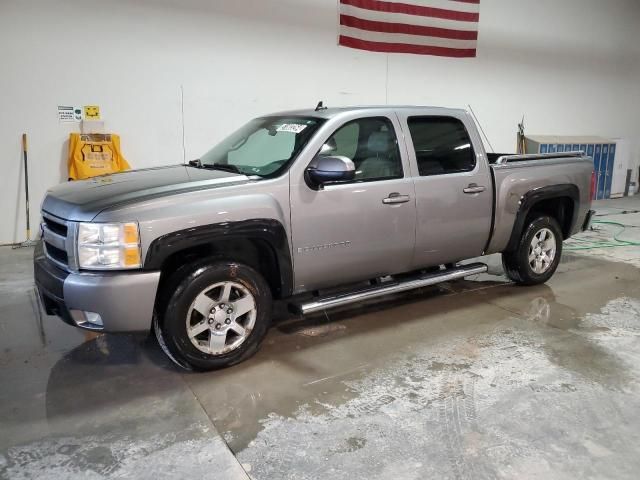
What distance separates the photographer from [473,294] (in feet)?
17.0

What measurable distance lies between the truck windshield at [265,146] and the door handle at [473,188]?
1409mm

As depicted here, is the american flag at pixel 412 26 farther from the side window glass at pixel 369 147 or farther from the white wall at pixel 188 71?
the side window glass at pixel 369 147

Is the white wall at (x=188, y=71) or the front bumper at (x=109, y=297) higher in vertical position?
the white wall at (x=188, y=71)

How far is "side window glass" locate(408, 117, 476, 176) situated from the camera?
4.32 metres

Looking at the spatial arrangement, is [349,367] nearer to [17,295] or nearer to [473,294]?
[473,294]

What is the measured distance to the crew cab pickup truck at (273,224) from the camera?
312 cm

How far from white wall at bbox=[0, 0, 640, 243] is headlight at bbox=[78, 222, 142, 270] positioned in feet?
15.4

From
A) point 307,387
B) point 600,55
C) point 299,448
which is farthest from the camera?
point 600,55

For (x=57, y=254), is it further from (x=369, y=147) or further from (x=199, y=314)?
(x=369, y=147)

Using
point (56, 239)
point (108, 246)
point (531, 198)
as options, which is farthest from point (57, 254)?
point (531, 198)

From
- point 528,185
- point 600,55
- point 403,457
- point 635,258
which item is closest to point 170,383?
point 403,457

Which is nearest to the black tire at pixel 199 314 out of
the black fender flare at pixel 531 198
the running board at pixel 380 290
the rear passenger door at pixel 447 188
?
Answer: the running board at pixel 380 290

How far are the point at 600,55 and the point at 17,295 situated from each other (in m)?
13.6

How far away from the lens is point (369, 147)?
4.10 metres
